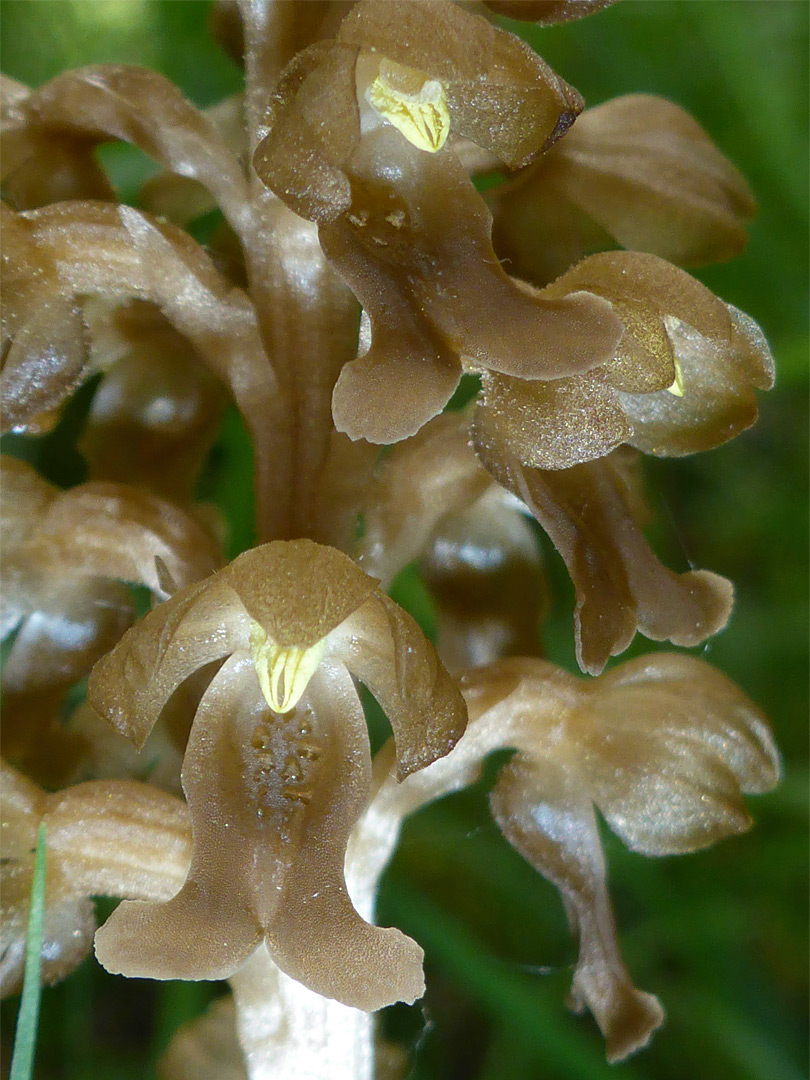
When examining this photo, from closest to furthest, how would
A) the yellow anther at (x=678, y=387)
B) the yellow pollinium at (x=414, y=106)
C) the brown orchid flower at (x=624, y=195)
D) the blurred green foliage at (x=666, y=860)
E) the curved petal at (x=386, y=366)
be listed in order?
1. the curved petal at (x=386, y=366)
2. the yellow pollinium at (x=414, y=106)
3. the yellow anther at (x=678, y=387)
4. the brown orchid flower at (x=624, y=195)
5. the blurred green foliage at (x=666, y=860)

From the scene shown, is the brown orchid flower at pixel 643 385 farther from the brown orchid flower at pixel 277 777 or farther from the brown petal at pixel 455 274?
the brown orchid flower at pixel 277 777

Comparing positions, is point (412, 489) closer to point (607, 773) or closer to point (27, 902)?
point (607, 773)

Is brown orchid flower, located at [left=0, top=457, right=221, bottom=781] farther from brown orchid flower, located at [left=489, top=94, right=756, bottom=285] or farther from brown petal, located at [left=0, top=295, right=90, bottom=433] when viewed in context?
brown orchid flower, located at [left=489, top=94, right=756, bottom=285]

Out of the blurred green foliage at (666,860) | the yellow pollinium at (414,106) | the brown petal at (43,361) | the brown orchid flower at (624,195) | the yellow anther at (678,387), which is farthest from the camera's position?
the blurred green foliage at (666,860)

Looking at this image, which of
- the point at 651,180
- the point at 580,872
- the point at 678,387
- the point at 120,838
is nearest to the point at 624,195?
the point at 651,180

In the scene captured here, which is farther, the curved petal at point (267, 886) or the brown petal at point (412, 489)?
the brown petal at point (412, 489)

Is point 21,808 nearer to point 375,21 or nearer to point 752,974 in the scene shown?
point 375,21

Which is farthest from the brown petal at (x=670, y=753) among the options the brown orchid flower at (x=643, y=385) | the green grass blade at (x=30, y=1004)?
the green grass blade at (x=30, y=1004)
